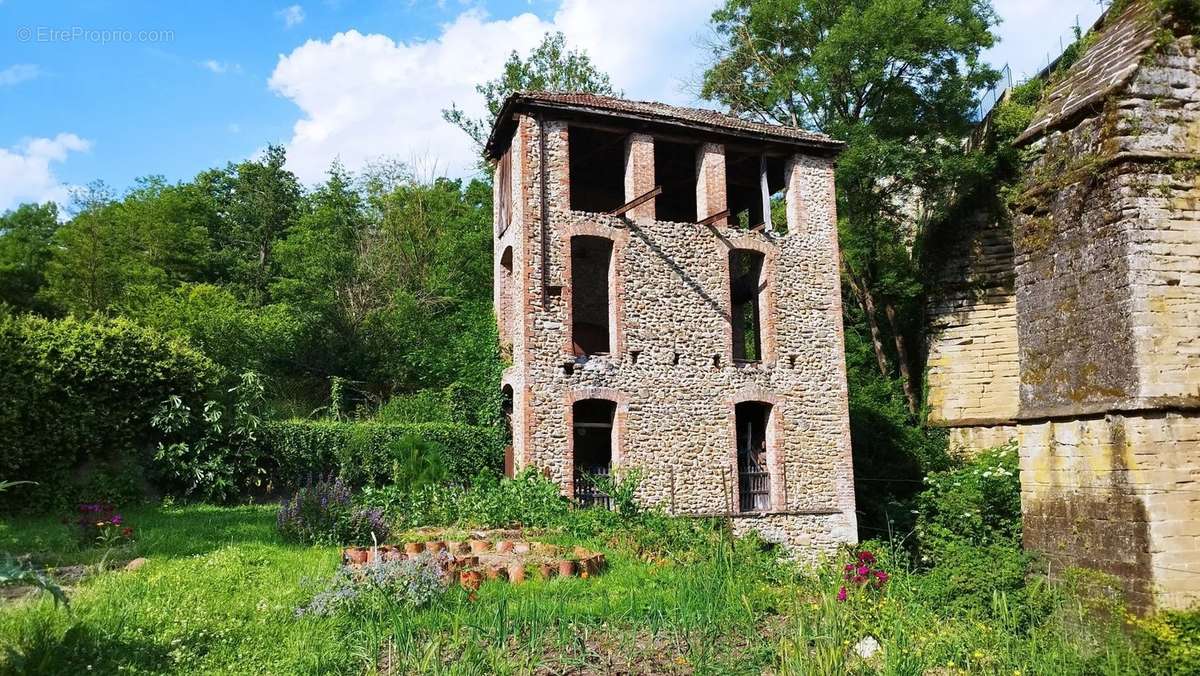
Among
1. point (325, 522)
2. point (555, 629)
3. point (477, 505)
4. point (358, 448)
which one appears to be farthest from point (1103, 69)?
point (358, 448)

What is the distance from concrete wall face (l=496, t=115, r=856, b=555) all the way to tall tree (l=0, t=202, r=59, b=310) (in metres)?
19.8

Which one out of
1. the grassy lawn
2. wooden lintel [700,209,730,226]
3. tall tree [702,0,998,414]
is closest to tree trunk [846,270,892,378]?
tall tree [702,0,998,414]

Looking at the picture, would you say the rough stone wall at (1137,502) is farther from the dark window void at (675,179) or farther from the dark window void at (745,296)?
the dark window void at (675,179)

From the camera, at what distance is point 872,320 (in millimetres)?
21266

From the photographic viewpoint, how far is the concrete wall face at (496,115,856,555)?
14.7 metres

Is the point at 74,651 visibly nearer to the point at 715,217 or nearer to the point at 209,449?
the point at 209,449

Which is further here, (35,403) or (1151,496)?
(35,403)

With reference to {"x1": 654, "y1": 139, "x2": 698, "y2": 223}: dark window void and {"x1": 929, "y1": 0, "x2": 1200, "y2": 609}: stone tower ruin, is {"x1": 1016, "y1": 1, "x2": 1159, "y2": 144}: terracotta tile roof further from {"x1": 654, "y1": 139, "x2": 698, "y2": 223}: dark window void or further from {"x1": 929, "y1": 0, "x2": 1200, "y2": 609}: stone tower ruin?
{"x1": 654, "y1": 139, "x2": 698, "y2": 223}: dark window void

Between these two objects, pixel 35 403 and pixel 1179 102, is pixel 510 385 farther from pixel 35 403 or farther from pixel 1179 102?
pixel 1179 102

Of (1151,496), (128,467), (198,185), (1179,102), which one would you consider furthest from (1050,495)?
(198,185)

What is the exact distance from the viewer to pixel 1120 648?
22.1 feet

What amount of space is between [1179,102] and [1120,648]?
5.42 meters

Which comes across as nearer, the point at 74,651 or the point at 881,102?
the point at 74,651

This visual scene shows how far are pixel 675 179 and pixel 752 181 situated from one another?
1.90 metres
